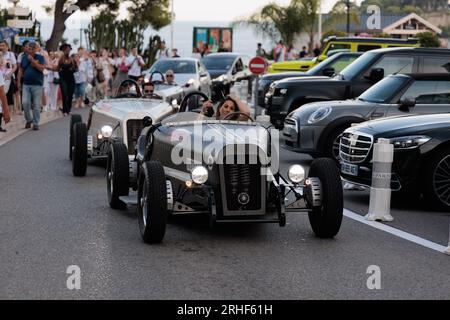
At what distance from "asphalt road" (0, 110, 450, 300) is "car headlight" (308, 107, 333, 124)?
16.4 feet

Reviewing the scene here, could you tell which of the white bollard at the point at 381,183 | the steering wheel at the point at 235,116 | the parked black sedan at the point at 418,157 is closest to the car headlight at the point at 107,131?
the parked black sedan at the point at 418,157

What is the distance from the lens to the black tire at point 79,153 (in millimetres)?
14469

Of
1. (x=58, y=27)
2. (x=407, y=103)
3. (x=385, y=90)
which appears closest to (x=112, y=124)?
(x=385, y=90)

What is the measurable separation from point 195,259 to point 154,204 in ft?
2.40

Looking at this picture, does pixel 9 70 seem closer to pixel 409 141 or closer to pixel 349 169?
pixel 349 169

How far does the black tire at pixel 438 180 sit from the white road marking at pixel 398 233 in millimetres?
965

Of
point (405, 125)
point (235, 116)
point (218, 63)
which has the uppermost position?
point (235, 116)

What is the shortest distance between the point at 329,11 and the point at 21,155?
196ft

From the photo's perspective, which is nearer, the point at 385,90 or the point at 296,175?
the point at 296,175

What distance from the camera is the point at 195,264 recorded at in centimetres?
855

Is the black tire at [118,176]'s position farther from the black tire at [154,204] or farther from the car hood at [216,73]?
the car hood at [216,73]

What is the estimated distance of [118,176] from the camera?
11.4 m
